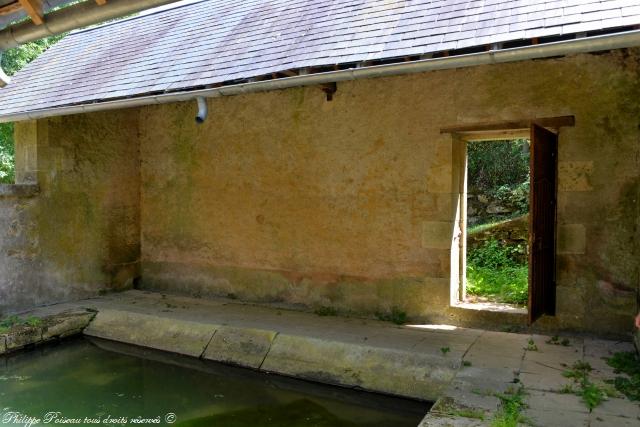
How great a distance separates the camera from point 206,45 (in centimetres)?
630

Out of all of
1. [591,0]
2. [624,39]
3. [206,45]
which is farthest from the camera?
[206,45]

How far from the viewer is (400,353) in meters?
4.61

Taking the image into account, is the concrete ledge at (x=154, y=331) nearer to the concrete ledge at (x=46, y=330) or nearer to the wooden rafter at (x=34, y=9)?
the concrete ledge at (x=46, y=330)

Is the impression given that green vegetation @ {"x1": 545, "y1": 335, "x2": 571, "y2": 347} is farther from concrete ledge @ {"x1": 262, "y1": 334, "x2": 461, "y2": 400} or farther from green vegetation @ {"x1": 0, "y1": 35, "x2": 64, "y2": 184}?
green vegetation @ {"x1": 0, "y1": 35, "x2": 64, "y2": 184}

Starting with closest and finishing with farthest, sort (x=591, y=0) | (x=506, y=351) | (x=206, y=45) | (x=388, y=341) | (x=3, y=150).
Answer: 1. (x=591, y=0)
2. (x=506, y=351)
3. (x=388, y=341)
4. (x=206, y=45)
5. (x=3, y=150)

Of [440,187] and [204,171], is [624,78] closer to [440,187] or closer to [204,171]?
[440,187]

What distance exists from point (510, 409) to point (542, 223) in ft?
7.09

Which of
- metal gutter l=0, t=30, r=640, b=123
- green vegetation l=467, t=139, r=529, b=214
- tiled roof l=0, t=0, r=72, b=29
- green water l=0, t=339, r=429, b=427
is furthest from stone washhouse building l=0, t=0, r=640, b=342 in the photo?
green vegetation l=467, t=139, r=529, b=214

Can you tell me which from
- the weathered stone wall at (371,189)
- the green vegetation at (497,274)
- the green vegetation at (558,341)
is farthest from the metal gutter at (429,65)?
the green vegetation at (497,274)

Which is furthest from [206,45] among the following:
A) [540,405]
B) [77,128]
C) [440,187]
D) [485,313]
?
[540,405]

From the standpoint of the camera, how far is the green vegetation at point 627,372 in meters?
3.72

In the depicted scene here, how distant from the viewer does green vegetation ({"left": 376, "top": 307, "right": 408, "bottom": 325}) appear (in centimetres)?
584

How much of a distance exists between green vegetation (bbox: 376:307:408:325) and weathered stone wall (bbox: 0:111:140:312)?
4.13 meters

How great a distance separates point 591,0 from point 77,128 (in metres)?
6.40
